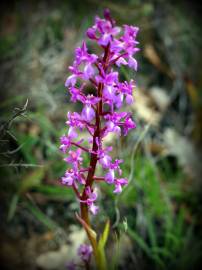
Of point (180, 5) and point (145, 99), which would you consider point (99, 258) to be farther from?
point (180, 5)

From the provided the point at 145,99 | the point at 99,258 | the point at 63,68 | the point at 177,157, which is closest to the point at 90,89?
the point at 63,68

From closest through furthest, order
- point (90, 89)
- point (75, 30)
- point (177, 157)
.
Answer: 1. point (177, 157)
2. point (90, 89)
3. point (75, 30)

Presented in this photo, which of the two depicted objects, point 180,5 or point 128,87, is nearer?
point 128,87

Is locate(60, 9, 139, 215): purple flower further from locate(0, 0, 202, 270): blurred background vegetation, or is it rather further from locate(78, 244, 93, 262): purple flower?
locate(78, 244, 93, 262): purple flower

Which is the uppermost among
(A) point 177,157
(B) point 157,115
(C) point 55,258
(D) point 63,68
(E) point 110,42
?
(D) point 63,68

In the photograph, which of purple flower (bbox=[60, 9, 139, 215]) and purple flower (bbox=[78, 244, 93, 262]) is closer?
purple flower (bbox=[60, 9, 139, 215])

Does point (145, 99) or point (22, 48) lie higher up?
point (22, 48)

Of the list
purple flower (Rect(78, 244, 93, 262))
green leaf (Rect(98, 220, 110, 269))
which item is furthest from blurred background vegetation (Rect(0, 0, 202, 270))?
purple flower (Rect(78, 244, 93, 262))

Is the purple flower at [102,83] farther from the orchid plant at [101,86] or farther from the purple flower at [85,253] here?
the purple flower at [85,253]
